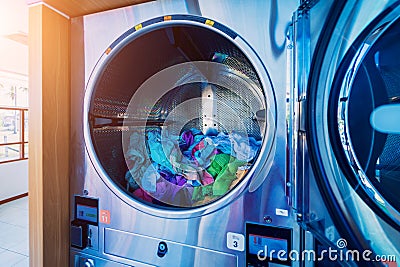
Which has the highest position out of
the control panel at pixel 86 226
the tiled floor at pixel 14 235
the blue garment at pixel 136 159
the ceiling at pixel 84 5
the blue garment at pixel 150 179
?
the ceiling at pixel 84 5

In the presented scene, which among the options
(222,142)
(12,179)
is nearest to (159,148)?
(222,142)

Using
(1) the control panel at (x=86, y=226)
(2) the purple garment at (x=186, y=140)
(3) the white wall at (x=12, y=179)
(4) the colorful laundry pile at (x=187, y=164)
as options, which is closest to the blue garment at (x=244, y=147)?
(4) the colorful laundry pile at (x=187, y=164)

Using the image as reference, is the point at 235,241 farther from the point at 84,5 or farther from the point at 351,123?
the point at 84,5

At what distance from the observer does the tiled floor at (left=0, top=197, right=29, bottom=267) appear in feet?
7.16

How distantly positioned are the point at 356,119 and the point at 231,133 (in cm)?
57

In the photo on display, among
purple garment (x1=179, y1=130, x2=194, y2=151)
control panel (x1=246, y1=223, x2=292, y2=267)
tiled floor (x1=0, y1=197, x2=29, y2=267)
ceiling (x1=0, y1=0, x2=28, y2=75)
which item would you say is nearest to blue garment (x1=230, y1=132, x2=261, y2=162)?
purple garment (x1=179, y1=130, x2=194, y2=151)

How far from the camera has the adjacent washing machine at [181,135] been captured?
2.10 ft

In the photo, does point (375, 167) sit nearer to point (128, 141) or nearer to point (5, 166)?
point (128, 141)

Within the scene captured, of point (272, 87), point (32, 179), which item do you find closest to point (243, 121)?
point (272, 87)

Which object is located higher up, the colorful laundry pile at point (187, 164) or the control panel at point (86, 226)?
the colorful laundry pile at point (187, 164)

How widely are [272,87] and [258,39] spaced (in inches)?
5.9

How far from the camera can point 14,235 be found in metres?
2.68

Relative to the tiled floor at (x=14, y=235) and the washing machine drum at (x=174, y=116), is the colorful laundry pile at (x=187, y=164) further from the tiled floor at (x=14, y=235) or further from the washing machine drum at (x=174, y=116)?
the tiled floor at (x=14, y=235)

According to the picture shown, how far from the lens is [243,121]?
1.00 m
